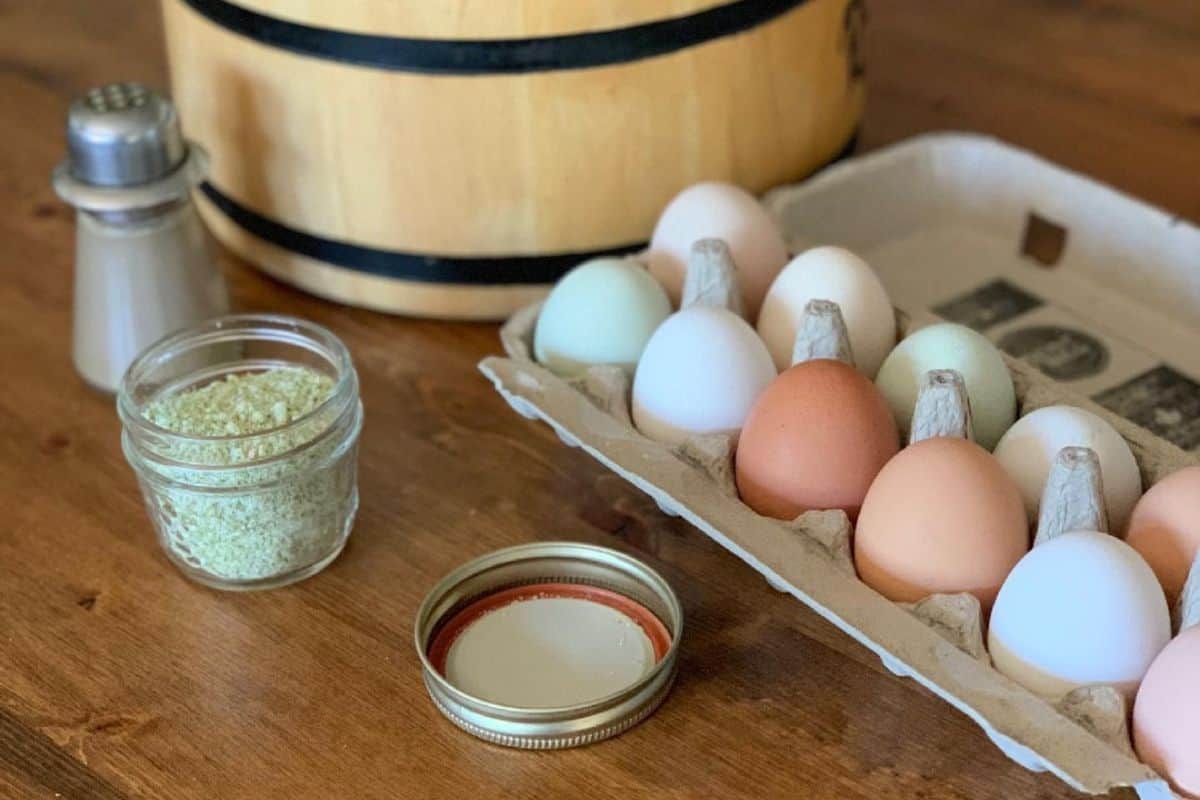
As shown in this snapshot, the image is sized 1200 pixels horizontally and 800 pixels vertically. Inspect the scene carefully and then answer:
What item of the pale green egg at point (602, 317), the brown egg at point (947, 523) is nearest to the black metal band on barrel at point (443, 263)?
the pale green egg at point (602, 317)

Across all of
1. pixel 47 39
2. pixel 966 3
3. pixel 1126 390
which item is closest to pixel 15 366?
pixel 47 39

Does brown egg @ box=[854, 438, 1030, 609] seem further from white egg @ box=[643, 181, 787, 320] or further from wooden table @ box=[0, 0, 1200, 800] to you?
white egg @ box=[643, 181, 787, 320]

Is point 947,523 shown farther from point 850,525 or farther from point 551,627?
point 551,627

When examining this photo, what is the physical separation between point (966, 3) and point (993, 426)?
75 cm

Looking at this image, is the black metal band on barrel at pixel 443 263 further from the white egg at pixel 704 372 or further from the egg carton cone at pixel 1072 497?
the egg carton cone at pixel 1072 497

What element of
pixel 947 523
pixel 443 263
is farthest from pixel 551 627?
pixel 443 263

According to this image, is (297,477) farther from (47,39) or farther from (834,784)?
(47,39)

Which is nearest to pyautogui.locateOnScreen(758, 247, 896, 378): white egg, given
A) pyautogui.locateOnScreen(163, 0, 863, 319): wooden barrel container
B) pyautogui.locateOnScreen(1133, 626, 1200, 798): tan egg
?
pyautogui.locateOnScreen(163, 0, 863, 319): wooden barrel container

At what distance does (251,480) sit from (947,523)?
0.34 metres

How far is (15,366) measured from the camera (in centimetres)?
103

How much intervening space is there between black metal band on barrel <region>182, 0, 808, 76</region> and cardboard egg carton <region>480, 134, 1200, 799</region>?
0.14 metres

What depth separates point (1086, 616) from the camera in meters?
0.67

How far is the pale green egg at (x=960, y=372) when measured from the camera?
82 cm

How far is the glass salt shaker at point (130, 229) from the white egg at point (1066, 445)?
500 mm
